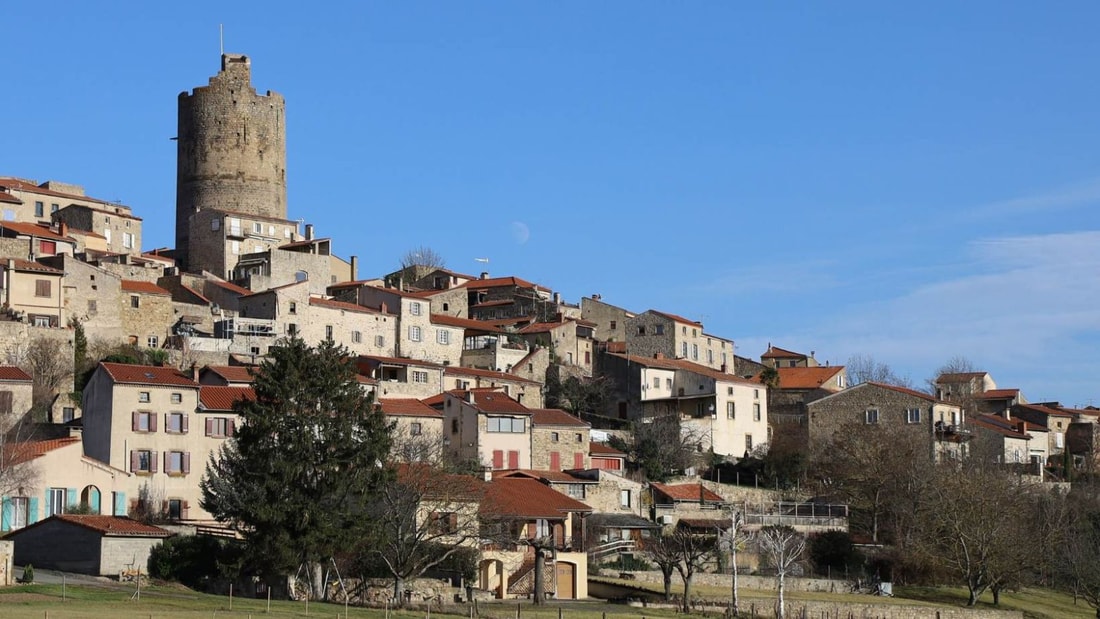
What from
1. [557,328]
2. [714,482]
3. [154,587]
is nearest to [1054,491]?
[714,482]

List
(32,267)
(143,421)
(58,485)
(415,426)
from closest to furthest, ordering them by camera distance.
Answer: (58,485), (143,421), (415,426), (32,267)

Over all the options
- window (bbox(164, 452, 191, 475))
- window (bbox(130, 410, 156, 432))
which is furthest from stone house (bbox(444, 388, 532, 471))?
window (bbox(130, 410, 156, 432))

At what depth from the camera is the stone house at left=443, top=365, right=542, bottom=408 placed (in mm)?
83750

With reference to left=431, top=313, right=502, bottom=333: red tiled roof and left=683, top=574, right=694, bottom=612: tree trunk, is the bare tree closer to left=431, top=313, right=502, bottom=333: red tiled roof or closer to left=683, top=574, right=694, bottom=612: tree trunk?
left=683, top=574, right=694, bottom=612: tree trunk

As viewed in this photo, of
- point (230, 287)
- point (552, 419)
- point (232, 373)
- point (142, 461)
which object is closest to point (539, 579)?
point (142, 461)

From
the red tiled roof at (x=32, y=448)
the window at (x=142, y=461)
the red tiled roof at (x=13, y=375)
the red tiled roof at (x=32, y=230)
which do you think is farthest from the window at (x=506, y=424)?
the red tiled roof at (x=32, y=230)

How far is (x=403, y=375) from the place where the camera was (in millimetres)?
81375

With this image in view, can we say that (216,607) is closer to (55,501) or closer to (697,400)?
(55,501)

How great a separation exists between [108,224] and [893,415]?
45093 mm

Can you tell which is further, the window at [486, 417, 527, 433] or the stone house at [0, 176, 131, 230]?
the stone house at [0, 176, 131, 230]

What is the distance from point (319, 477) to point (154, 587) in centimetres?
605

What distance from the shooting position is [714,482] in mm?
80375

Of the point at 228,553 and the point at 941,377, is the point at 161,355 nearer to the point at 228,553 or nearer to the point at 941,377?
the point at 228,553

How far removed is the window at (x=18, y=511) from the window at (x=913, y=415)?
158 ft
